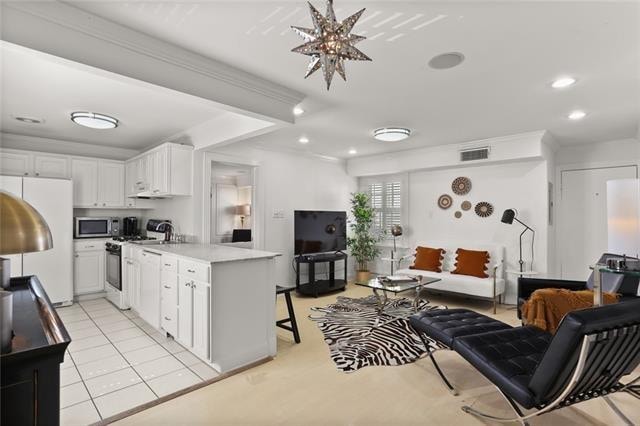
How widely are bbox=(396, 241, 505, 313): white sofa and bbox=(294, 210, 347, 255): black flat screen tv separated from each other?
1.25m

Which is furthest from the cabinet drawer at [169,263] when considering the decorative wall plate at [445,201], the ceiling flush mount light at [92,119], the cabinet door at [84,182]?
the decorative wall plate at [445,201]

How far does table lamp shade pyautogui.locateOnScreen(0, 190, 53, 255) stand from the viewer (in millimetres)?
A: 1069

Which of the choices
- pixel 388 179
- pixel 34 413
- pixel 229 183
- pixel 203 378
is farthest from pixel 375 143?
pixel 34 413

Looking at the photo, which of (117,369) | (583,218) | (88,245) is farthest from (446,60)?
(88,245)

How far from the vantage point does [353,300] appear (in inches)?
198

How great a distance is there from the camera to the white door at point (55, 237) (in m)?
4.35

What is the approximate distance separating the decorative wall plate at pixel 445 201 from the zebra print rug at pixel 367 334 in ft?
5.91

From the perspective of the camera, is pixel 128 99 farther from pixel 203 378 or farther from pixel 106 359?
pixel 203 378

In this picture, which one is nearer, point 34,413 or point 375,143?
point 34,413

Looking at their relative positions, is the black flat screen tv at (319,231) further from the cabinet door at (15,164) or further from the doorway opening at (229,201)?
the cabinet door at (15,164)

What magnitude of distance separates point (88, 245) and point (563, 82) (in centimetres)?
625

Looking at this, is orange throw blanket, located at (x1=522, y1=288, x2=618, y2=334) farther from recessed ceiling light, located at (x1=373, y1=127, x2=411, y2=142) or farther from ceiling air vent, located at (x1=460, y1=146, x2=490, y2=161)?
ceiling air vent, located at (x1=460, y1=146, x2=490, y2=161)

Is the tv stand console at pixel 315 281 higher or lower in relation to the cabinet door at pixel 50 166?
lower

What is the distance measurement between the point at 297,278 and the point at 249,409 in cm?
319
